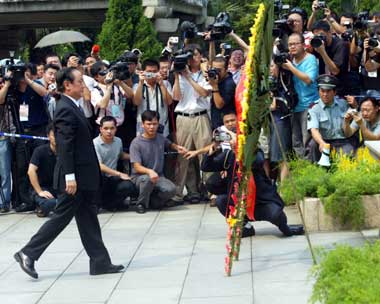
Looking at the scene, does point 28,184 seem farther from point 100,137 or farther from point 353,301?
point 353,301

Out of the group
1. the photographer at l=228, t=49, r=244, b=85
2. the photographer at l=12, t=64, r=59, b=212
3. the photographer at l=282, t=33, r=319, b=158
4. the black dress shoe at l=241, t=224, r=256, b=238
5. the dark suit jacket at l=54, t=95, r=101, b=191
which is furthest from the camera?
the photographer at l=228, t=49, r=244, b=85

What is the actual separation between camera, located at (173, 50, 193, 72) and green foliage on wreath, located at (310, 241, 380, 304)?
17.7ft

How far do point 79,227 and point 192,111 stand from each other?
4.02 metres

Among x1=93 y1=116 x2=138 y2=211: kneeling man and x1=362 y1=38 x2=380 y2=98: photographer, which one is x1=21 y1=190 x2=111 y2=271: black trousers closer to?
x1=93 y1=116 x2=138 y2=211: kneeling man

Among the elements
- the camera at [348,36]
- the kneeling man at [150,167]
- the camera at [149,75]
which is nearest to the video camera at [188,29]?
the camera at [149,75]

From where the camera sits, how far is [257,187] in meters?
9.31

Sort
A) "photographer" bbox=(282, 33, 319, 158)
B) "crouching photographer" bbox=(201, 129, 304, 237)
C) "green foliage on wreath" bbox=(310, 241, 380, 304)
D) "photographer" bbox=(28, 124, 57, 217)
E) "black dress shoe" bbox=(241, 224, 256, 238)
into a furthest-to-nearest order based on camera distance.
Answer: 1. "photographer" bbox=(28, 124, 57, 217)
2. "photographer" bbox=(282, 33, 319, 158)
3. "black dress shoe" bbox=(241, 224, 256, 238)
4. "crouching photographer" bbox=(201, 129, 304, 237)
5. "green foliage on wreath" bbox=(310, 241, 380, 304)

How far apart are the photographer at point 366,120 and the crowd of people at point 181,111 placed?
1 cm

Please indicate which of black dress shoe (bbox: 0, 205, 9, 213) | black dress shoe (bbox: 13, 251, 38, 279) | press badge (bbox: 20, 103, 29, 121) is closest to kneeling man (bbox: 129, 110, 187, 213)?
press badge (bbox: 20, 103, 29, 121)

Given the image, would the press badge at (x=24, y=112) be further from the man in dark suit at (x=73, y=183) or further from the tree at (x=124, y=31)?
the tree at (x=124, y=31)

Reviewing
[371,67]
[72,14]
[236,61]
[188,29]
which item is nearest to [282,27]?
[236,61]

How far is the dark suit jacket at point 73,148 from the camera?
8.00 metres

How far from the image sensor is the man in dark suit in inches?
316

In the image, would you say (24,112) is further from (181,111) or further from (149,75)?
(181,111)
